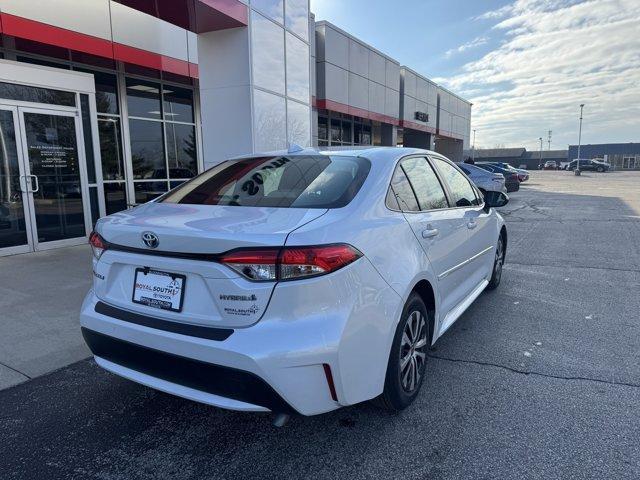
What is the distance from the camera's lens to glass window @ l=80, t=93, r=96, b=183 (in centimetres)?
862

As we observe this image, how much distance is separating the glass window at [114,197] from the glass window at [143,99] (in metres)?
1.74

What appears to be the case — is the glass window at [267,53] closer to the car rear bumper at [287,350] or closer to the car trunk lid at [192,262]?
the car trunk lid at [192,262]

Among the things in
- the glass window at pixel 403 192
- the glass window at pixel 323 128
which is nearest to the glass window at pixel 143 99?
the glass window at pixel 323 128

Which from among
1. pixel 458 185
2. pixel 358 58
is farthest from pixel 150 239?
pixel 358 58

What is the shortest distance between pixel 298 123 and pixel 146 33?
11.6 ft

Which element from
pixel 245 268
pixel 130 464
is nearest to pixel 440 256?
pixel 245 268

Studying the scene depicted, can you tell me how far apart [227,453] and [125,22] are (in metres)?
8.93

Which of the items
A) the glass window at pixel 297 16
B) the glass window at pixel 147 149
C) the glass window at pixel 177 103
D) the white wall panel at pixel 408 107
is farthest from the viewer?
the white wall panel at pixel 408 107

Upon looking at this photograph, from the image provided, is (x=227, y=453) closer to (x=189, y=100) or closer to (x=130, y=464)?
(x=130, y=464)

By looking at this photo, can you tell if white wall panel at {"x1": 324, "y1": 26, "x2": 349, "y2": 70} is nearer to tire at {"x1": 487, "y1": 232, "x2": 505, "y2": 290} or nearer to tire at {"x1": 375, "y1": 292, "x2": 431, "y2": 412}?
tire at {"x1": 487, "y1": 232, "x2": 505, "y2": 290}

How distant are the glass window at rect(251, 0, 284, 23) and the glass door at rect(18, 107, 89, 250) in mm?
3961

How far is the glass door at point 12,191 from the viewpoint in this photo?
7.57 metres

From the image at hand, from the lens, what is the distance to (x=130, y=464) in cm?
243

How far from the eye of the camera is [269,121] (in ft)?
27.8
